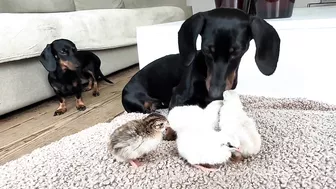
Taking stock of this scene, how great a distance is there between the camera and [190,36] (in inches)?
42.3

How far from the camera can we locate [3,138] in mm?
1446

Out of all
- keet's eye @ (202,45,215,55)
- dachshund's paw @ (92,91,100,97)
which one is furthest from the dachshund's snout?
dachshund's paw @ (92,91,100,97)

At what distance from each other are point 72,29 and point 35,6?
2.66 ft

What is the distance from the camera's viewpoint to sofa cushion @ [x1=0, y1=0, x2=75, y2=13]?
244 centimetres

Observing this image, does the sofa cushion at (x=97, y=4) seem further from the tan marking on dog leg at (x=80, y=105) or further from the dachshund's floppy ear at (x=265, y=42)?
the dachshund's floppy ear at (x=265, y=42)

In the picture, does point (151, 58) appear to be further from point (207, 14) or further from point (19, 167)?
point (19, 167)

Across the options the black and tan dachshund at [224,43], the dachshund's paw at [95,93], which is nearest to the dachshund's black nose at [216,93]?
the black and tan dachshund at [224,43]

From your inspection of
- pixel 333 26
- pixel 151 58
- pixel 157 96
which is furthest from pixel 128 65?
pixel 333 26

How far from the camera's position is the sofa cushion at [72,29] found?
1.64 m

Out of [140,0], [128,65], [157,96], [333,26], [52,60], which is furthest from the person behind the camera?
[140,0]

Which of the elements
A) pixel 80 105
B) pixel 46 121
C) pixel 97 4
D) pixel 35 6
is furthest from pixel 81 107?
pixel 97 4

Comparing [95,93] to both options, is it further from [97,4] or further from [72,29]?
[97,4]

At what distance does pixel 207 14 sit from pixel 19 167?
723 millimetres

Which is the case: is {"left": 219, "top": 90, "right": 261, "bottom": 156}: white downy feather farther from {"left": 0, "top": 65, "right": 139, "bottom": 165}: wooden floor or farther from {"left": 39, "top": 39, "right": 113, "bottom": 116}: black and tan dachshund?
{"left": 39, "top": 39, "right": 113, "bottom": 116}: black and tan dachshund
